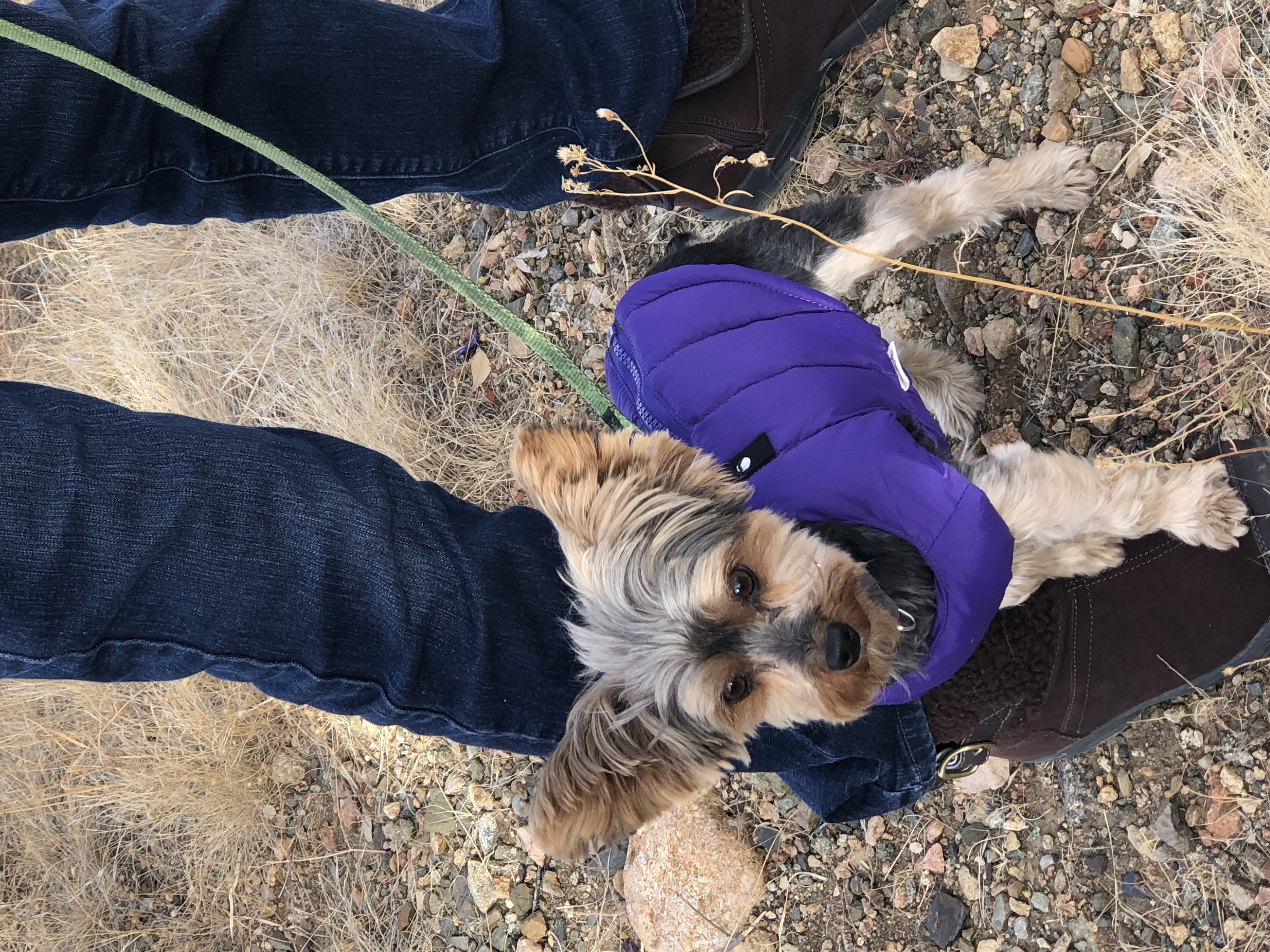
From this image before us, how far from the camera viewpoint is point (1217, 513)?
2.91 m

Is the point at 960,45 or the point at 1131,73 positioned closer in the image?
the point at 1131,73

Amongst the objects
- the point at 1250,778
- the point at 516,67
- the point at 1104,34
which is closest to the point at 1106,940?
the point at 1250,778

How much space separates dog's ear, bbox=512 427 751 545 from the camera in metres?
2.54

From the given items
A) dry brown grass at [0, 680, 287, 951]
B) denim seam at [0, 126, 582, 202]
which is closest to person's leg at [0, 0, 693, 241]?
denim seam at [0, 126, 582, 202]

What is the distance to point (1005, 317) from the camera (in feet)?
12.1

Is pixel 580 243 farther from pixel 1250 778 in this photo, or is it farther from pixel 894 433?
pixel 1250 778

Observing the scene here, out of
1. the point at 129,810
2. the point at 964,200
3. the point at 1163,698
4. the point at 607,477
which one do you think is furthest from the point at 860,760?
the point at 129,810

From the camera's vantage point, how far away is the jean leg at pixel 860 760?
9.85 feet

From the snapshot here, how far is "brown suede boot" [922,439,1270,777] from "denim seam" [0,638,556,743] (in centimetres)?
164

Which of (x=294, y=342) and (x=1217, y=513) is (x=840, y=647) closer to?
(x=1217, y=513)

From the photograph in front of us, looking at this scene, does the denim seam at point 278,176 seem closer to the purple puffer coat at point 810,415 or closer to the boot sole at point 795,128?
the purple puffer coat at point 810,415

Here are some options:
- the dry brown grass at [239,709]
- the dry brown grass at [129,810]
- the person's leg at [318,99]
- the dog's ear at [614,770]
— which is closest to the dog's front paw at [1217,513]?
the dog's ear at [614,770]

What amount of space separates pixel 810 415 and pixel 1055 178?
4.94 feet

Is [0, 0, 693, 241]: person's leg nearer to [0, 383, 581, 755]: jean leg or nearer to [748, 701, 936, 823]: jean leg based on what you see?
[0, 383, 581, 755]: jean leg
